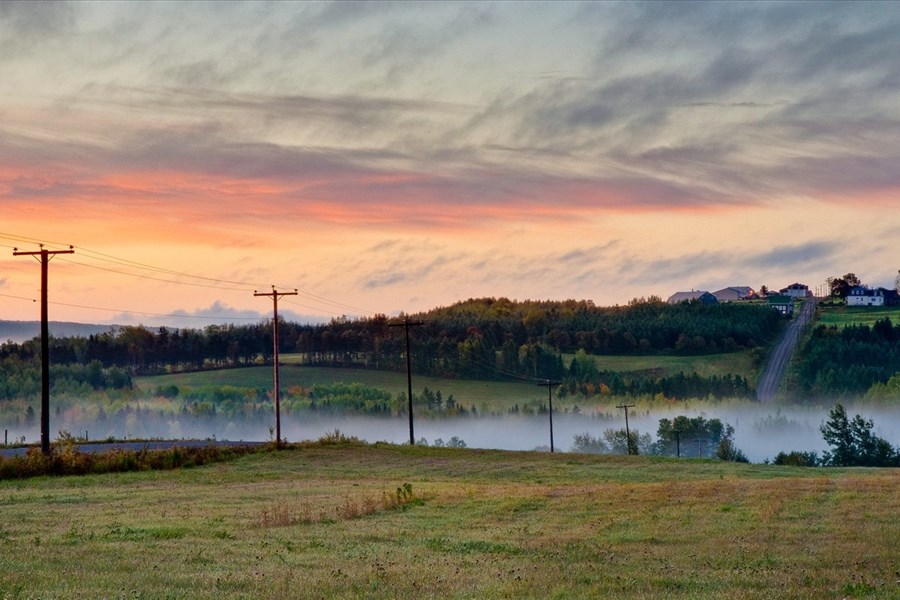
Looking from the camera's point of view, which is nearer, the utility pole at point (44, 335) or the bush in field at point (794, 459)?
the utility pole at point (44, 335)

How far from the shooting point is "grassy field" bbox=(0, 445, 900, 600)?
20.0 meters

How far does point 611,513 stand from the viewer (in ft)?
113

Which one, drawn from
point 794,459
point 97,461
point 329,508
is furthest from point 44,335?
point 794,459

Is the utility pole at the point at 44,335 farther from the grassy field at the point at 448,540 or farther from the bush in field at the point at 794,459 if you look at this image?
the bush in field at the point at 794,459

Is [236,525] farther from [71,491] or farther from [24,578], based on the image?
[71,491]

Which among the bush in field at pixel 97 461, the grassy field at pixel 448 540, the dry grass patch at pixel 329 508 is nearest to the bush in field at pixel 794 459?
the bush in field at pixel 97 461

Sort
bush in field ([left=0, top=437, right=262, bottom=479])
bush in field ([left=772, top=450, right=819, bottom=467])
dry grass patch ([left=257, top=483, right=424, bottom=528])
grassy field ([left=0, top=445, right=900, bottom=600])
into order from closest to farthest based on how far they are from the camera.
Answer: grassy field ([left=0, top=445, right=900, bottom=600]) → dry grass patch ([left=257, top=483, right=424, bottom=528]) → bush in field ([left=0, top=437, right=262, bottom=479]) → bush in field ([left=772, top=450, right=819, bottom=467])

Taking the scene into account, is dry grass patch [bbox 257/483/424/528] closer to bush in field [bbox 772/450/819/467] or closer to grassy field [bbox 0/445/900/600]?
grassy field [bbox 0/445/900/600]

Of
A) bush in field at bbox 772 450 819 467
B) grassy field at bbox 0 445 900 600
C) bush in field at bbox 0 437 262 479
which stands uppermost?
bush in field at bbox 0 437 262 479

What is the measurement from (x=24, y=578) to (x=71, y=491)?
30.2 meters

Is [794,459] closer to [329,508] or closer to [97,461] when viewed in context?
[97,461]

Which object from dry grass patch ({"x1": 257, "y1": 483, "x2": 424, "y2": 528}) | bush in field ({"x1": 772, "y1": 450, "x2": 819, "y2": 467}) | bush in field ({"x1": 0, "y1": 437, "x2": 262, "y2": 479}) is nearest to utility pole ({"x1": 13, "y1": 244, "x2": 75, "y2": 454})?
bush in field ({"x1": 0, "y1": 437, "x2": 262, "y2": 479})

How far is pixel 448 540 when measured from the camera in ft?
92.4

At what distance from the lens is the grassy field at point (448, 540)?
20.0m
